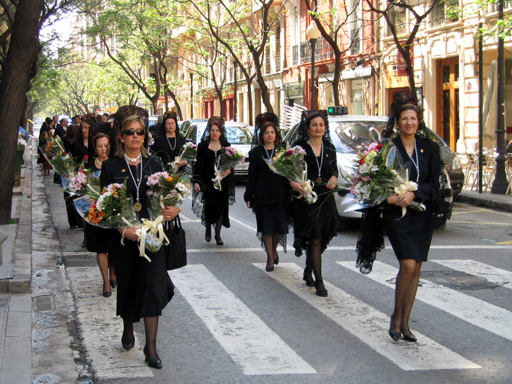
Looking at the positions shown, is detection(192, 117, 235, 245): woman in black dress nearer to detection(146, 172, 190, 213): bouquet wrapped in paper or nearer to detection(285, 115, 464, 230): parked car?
detection(285, 115, 464, 230): parked car

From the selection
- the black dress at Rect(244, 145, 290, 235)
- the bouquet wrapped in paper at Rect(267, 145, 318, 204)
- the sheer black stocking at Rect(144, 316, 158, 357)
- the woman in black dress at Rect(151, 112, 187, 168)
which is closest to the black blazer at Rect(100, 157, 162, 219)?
the sheer black stocking at Rect(144, 316, 158, 357)

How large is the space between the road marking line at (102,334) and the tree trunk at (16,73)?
3.50 meters

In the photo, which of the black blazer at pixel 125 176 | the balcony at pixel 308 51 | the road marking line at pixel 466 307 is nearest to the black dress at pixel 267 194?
the road marking line at pixel 466 307

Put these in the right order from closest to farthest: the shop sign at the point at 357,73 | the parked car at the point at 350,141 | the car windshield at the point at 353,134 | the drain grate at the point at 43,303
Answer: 1. the drain grate at the point at 43,303
2. the parked car at the point at 350,141
3. the car windshield at the point at 353,134
4. the shop sign at the point at 357,73

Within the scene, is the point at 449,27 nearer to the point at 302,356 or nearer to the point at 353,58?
the point at 353,58

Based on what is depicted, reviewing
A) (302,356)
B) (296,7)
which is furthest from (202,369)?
(296,7)

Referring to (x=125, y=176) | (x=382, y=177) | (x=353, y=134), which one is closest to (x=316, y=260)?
(x=382, y=177)

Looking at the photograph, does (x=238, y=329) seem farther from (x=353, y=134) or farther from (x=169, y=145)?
(x=353, y=134)

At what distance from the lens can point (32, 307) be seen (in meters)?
7.35

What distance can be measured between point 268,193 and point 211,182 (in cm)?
226

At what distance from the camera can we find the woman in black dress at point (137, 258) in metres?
5.42

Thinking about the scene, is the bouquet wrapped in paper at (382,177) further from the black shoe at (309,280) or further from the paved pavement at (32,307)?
the paved pavement at (32,307)

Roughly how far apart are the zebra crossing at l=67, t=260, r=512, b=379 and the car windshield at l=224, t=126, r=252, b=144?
12537 millimetres

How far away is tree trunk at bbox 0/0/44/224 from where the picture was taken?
11.2 metres
